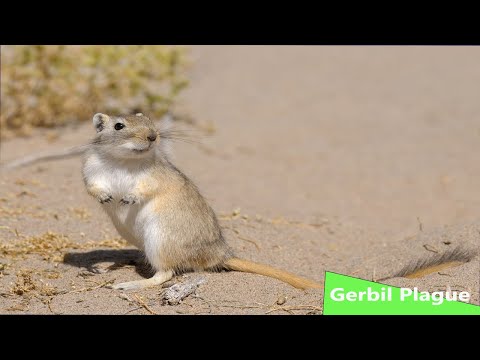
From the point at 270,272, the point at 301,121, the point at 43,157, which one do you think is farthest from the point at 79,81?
the point at 270,272

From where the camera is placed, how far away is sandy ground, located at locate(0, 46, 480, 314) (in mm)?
4535

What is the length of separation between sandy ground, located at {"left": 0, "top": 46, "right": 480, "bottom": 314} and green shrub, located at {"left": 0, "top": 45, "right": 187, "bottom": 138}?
43 cm

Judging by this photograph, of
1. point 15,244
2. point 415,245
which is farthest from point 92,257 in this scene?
point 415,245

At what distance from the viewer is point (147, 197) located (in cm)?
459

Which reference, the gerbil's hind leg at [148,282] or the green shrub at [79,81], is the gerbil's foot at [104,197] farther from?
the green shrub at [79,81]

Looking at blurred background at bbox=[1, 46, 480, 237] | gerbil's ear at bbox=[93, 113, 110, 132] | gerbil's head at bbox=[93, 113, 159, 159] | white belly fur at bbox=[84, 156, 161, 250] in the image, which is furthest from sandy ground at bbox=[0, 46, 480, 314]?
gerbil's ear at bbox=[93, 113, 110, 132]

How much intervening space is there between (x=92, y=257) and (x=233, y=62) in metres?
9.45

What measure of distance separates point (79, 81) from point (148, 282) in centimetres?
501

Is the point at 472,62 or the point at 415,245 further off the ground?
the point at 472,62

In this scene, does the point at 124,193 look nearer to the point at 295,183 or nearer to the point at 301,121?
the point at 295,183

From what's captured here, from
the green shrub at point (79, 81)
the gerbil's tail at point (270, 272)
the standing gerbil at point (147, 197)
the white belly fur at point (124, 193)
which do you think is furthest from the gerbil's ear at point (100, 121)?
the green shrub at point (79, 81)

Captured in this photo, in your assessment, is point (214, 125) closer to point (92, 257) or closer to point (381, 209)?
point (381, 209)

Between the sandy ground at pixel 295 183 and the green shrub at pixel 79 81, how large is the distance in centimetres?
43

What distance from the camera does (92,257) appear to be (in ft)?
17.0
